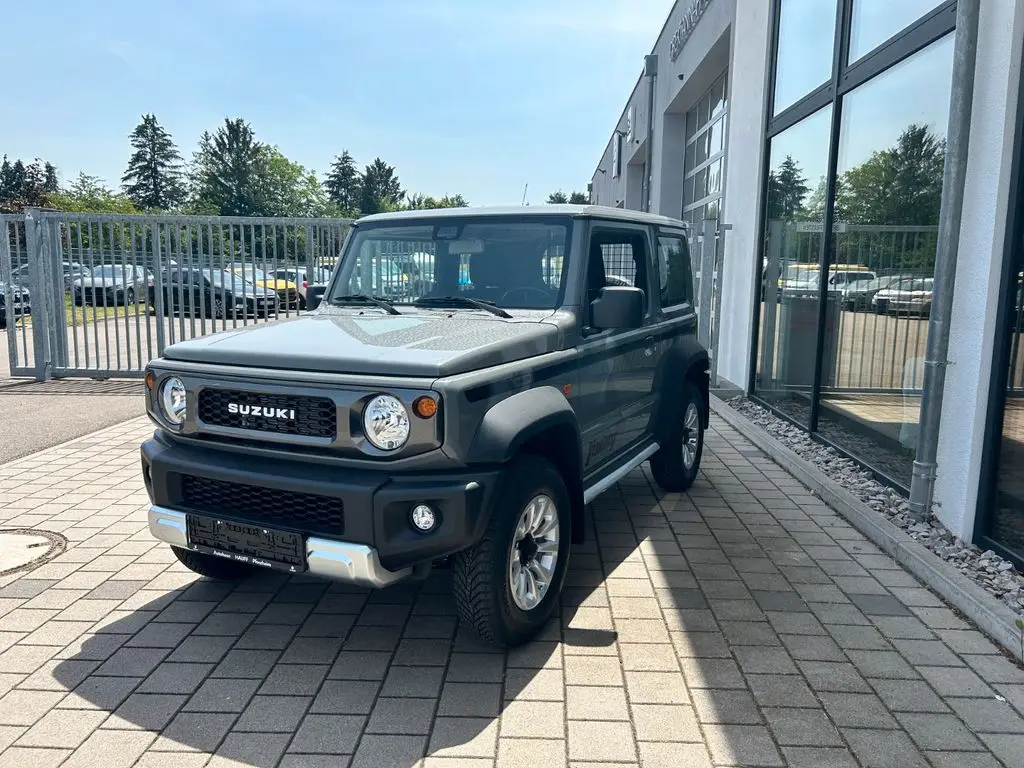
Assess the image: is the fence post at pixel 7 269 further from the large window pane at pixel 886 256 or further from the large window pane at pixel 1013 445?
the large window pane at pixel 1013 445

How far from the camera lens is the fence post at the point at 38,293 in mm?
10906

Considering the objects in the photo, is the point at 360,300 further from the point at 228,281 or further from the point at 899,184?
the point at 228,281

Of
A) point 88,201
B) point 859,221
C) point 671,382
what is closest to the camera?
point 671,382

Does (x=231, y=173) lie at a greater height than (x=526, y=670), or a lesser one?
greater

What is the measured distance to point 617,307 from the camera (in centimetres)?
403

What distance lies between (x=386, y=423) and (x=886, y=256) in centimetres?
483

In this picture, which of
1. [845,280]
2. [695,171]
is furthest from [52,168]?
[845,280]

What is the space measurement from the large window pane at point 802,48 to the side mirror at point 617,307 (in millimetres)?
4982

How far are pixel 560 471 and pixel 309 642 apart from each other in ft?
4.73

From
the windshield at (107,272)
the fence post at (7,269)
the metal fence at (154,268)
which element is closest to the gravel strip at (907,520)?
the metal fence at (154,268)

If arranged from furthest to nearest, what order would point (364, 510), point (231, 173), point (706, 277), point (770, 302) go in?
1. point (231, 173)
2. point (706, 277)
3. point (770, 302)
4. point (364, 510)

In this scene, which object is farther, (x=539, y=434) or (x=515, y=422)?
(x=539, y=434)

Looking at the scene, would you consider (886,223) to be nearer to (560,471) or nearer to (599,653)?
(560,471)

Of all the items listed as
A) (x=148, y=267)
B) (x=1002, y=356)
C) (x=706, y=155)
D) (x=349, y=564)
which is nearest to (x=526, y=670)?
(x=349, y=564)
